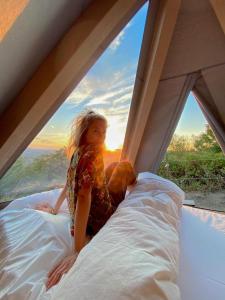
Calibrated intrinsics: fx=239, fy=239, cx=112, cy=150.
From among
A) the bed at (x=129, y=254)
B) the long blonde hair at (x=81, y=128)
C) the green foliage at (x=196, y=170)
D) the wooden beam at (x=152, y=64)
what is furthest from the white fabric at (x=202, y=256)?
the wooden beam at (x=152, y=64)

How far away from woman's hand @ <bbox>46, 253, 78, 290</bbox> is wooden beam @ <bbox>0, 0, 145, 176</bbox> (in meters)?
0.76

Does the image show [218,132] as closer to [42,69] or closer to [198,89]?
[198,89]

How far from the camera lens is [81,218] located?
1147 millimetres

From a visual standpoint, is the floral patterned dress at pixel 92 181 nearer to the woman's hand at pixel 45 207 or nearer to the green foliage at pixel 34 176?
the woman's hand at pixel 45 207

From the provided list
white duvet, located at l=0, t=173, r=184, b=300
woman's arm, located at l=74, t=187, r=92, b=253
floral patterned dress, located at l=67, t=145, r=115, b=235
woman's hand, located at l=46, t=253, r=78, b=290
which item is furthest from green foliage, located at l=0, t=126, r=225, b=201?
woman's hand, located at l=46, t=253, r=78, b=290

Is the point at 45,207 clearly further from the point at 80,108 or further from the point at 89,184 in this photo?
the point at 80,108

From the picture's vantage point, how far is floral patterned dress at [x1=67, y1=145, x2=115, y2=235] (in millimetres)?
1229

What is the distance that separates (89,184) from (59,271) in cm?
42

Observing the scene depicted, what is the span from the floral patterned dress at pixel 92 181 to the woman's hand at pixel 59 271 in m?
0.24

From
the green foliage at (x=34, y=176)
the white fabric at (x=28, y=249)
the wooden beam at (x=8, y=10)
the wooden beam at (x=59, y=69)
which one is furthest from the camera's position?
the green foliage at (x=34, y=176)

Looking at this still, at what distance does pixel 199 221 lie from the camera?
1.52 meters

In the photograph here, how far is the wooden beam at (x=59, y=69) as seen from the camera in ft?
4.41

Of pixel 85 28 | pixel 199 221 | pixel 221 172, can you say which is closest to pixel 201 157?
pixel 221 172

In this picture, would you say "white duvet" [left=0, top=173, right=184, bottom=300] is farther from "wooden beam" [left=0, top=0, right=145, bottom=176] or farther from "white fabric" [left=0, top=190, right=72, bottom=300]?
"wooden beam" [left=0, top=0, right=145, bottom=176]
